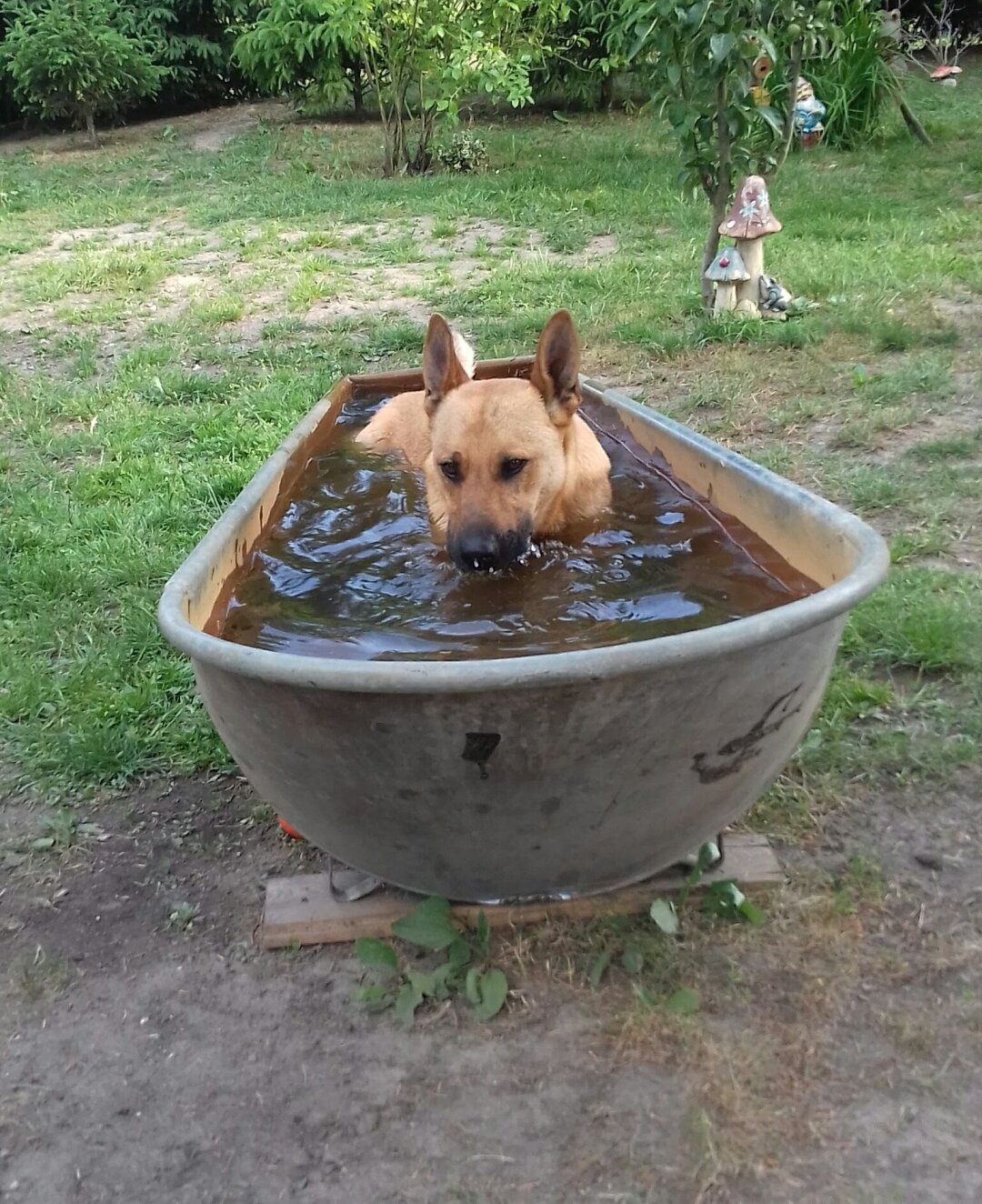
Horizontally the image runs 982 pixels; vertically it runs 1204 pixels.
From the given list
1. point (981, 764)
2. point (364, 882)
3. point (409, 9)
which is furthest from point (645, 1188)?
point (409, 9)

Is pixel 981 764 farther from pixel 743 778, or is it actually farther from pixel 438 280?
pixel 438 280

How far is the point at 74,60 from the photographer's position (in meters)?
13.3

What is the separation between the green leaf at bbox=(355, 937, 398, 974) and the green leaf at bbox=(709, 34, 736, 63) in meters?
4.68

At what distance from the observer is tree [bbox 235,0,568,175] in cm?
993

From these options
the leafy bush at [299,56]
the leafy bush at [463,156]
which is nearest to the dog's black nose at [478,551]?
the leafy bush at [463,156]

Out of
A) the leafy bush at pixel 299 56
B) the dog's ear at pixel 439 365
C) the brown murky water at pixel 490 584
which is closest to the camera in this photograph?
the brown murky water at pixel 490 584

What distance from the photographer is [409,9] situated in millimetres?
9883

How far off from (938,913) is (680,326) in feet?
14.1

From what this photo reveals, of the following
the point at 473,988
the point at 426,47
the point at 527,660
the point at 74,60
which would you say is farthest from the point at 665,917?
the point at 74,60

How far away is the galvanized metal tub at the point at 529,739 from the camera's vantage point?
164 cm

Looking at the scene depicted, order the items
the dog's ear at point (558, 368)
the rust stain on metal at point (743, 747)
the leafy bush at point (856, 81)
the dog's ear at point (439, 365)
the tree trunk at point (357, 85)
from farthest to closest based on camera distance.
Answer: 1. the tree trunk at point (357, 85)
2. the leafy bush at point (856, 81)
3. the dog's ear at point (439, 365)
4. the dog's ear at point (558, 368)
5. the rust stain on metal at point (743, 747)

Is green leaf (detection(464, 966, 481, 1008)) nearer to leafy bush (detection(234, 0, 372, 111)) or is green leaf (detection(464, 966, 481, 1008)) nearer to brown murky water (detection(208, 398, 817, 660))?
brown murky water (detection(208, 398, 817, 660))

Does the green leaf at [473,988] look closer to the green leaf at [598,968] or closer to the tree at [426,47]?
the green leaf at [598,968]

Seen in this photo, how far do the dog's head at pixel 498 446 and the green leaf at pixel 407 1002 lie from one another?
1261mm
